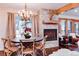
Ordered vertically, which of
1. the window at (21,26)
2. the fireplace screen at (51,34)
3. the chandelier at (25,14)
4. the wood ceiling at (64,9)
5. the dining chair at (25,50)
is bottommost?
the dining chair at (25,50)

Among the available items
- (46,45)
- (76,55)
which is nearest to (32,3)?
(46,45)

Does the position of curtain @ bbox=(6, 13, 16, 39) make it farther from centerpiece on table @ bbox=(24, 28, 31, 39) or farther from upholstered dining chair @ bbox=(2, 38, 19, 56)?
centerpiece on table @ bbox=(24, 28, 31, 39)

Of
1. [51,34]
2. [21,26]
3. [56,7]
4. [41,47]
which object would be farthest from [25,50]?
[56,7]

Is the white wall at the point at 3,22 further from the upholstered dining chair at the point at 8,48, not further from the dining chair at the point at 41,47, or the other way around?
the dining chair at the point at 41,47

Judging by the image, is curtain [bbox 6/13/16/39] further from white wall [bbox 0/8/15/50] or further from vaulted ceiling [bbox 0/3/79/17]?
vaulted ceiling [bbox 0/3/79/17]

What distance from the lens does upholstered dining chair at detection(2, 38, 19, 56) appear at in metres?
2.14

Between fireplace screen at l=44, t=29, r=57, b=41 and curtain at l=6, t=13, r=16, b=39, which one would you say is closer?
curtain at l=6, t=13, r=16, b=39

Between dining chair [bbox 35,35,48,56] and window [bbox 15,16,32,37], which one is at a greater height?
window [bbox 15,16,32,37]

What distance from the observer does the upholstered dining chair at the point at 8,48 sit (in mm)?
2143

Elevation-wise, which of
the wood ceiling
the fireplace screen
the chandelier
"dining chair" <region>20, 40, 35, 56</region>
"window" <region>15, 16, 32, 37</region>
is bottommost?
"dining chair" <region>20, 40, 35, 56</region>

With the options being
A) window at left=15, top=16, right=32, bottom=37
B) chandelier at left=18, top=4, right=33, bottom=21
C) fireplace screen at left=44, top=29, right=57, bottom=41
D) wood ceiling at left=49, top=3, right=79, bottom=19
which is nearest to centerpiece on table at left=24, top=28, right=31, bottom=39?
window at left=15, top=16, right=32, bottom=37

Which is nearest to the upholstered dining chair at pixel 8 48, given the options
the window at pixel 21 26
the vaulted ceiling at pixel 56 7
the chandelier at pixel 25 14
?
the window at pixel 21 26

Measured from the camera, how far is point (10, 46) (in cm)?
221

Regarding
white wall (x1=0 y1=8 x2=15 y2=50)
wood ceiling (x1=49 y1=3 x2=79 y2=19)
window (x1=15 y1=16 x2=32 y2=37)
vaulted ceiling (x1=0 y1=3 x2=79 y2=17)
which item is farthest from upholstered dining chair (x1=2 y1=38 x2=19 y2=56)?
wood ceiling (x1=49 y1=3 x2=79 y2=19)
